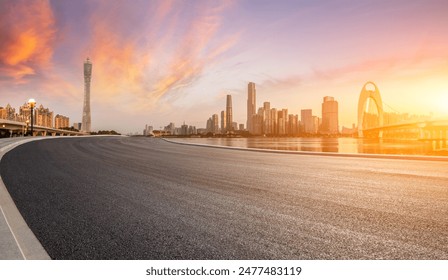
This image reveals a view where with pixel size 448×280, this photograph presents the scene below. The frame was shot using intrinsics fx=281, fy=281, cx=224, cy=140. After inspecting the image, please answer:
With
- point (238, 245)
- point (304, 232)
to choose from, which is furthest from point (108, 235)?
point (304, 232)

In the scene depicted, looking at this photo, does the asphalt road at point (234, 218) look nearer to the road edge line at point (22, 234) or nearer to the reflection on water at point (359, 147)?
the road edge line at point (22, 234)

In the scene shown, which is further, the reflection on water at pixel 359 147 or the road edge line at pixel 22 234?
the reflection on water at pixel 359 147

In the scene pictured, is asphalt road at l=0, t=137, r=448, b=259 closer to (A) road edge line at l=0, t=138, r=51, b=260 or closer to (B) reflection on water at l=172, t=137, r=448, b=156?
(A) road edge line at l=0, t=138, r=51, b=260

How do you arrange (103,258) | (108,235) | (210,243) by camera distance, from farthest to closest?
(108,235)
(210,243)
(103,258)

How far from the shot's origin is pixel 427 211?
4.80 m

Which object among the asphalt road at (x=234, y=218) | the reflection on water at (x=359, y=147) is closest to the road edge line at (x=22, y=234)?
the asphalt road at (x=234, y=218)

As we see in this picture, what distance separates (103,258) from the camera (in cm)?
309

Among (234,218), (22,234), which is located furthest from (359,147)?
(22,234)

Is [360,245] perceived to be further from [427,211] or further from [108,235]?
[108,235]

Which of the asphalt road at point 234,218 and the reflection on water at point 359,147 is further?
the reflection on water at point 359,147

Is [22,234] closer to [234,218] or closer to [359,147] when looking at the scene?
[234,218]

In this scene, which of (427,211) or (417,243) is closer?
(417,243)

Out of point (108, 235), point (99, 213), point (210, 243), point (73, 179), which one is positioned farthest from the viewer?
point (73, 179)
